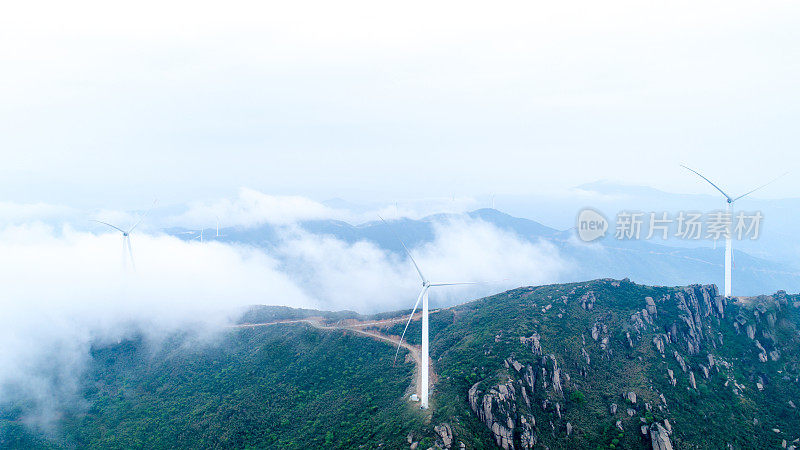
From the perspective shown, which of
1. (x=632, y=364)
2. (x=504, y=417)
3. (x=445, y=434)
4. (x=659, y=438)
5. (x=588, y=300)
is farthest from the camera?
(x=588, y=300)

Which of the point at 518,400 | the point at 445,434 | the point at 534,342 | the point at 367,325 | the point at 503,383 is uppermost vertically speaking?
the point at 534,342

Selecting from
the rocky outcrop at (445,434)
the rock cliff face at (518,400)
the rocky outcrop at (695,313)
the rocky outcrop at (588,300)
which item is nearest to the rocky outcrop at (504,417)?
the rock cliff face at (518,400)

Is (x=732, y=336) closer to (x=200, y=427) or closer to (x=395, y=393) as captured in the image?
(x=395, y=393)

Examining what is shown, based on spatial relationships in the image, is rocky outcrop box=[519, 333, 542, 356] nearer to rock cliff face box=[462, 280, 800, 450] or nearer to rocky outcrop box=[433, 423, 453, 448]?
rock cliff face box=[462, 280, 800, 450]

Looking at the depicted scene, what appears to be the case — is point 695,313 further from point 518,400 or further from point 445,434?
point 445,434

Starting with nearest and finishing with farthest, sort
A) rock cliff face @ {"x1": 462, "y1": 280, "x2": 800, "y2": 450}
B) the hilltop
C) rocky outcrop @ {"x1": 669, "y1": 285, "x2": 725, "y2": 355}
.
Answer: rock cliff face @ {"x1": 462, "y1": 280, "x2": 800, "y2": 450}, the hilltop, rocky outcrop @ {"x1": 669, "y1": 285, "x2": 725, "y2": 355}

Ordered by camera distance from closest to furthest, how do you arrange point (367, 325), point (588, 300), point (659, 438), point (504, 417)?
1. point (659, 438)
2. point (504, 417)
3. point (588, 300)
4. point (367, 325)

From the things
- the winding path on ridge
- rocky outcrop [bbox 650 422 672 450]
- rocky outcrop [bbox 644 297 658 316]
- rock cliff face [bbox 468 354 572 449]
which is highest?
rocky outcrop [bbox 644 297 658 316]

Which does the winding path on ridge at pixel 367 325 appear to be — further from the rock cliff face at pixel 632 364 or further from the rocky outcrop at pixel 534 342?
the rock cliff face at pixel 632 364

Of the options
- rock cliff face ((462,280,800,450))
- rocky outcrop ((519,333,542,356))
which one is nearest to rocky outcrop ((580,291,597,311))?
rock cliff face ((462,280,800,450))

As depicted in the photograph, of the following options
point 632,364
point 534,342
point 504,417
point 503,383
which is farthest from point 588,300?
point 504,417

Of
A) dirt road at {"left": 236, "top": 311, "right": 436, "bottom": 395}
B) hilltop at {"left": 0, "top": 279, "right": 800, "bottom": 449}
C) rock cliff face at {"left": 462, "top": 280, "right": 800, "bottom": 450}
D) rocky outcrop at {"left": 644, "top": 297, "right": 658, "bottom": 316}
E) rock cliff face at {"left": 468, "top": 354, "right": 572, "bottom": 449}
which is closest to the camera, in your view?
rock cliff face at {"left": 468, "top": 354, "right": 572, "bottom": 449}
